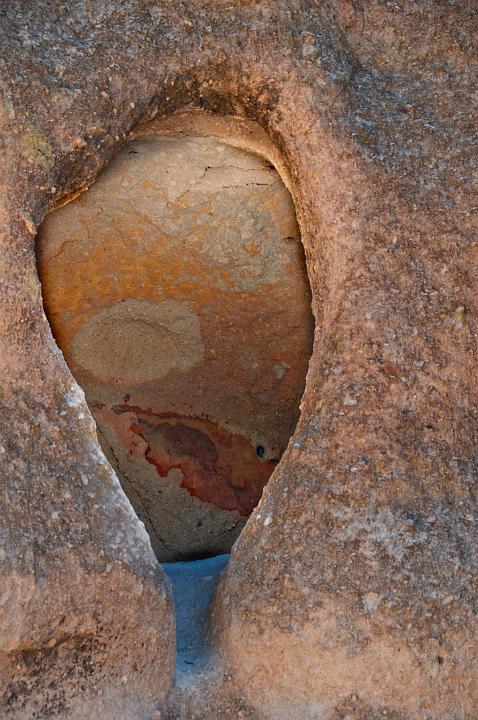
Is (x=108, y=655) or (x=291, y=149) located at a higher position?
(x=291, y=149)

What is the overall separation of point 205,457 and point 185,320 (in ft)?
1.42

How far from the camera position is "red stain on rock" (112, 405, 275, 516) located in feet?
8.78

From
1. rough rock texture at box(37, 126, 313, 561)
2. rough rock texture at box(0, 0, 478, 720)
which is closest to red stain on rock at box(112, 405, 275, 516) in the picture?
rough rock texture at box(37, 126, 313, 561)

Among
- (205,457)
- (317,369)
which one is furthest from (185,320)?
(317,369)

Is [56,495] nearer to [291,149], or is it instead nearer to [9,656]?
[9,656]

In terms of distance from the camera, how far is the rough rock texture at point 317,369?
1621 mm

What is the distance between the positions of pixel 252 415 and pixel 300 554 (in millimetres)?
1021

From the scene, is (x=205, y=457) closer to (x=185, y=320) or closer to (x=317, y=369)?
(x=185, y=320)

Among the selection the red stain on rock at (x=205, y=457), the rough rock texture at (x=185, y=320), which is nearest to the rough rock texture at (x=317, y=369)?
the rough rock texture at (x=185, y=320)

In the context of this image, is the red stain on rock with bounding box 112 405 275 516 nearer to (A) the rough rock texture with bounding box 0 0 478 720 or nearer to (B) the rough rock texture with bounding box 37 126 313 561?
(B) the rough rock texture with bounding box 37 126 313 561

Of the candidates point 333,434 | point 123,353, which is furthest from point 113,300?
point 333,434

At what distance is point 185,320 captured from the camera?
8.22 ft

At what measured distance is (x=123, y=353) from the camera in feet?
8.34

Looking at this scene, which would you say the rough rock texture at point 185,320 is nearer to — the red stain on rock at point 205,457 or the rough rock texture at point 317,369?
the red stain on rock at point 205,457
